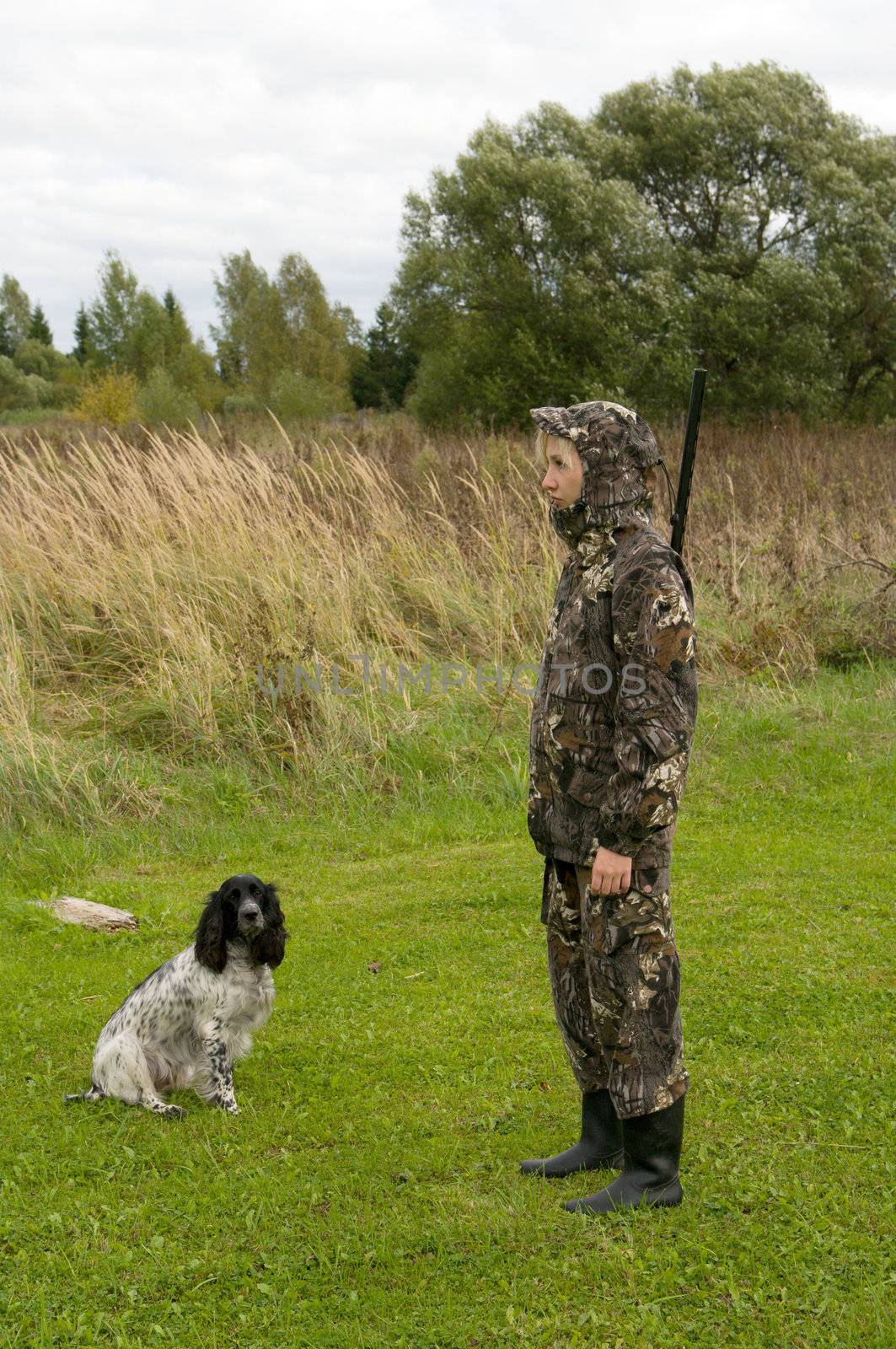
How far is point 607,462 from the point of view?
9.48 feet

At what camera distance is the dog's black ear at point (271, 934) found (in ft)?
12.6

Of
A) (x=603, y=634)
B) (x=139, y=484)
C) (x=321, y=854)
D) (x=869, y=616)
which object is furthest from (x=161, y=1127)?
(x=869, y=616)

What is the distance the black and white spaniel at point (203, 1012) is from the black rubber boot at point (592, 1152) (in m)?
1.06

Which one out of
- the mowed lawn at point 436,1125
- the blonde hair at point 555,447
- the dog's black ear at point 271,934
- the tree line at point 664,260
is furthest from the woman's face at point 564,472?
the tree line at point 664,260

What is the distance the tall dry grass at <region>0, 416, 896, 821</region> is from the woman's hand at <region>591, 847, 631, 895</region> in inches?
168

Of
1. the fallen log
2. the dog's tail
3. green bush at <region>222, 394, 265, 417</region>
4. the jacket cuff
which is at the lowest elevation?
the dog's tail

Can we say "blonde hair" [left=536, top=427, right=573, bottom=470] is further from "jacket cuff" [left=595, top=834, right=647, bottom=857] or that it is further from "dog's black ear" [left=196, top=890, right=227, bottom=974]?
"dog's black ear" [left=196, top=890, right=227, bottom=974]

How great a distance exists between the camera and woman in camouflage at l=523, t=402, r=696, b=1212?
277cm

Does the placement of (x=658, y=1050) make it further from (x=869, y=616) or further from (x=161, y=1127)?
(x=869, y=616)

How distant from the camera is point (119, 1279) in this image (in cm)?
296

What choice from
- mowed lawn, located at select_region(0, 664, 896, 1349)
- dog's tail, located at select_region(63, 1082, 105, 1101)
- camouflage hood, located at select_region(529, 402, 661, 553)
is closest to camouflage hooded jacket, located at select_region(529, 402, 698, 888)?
camouflage hood, located at select_region(529, 402, 661, 553)

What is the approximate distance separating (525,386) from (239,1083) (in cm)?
2148

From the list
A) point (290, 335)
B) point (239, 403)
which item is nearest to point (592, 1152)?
point (239, 403)

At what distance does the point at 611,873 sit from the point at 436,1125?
133cm
